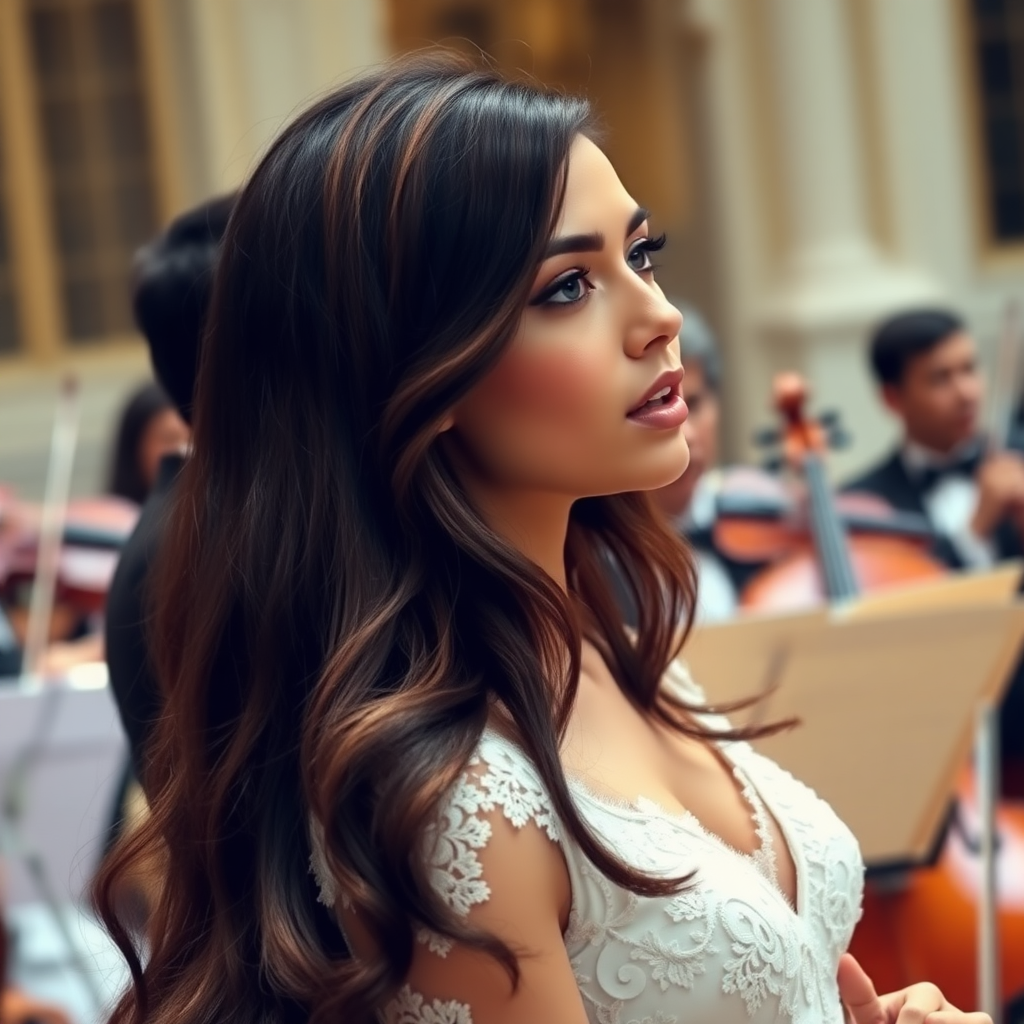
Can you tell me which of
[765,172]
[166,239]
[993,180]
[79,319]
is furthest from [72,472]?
[166,239]

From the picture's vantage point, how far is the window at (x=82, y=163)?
24.0ft

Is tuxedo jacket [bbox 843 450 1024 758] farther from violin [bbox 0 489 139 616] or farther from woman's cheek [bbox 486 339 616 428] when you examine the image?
woman's cheek [bbox 486 339 616 428]

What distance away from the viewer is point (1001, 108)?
7.74 meters

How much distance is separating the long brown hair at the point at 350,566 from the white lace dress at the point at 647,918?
0.02 metres

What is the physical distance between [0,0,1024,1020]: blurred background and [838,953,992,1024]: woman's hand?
540cm

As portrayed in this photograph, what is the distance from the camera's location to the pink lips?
1248mm

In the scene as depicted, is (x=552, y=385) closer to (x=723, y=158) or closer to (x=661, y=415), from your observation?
(x=661, y=415)

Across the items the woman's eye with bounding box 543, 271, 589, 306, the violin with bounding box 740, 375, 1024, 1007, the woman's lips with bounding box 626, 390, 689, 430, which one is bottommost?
the violin with bounding box 740, 375, 1024, 1007

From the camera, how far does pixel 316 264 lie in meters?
1.22

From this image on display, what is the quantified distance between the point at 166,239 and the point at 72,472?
17.4 ft

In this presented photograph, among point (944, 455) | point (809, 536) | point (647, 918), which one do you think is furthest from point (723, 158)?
point (647, 918)

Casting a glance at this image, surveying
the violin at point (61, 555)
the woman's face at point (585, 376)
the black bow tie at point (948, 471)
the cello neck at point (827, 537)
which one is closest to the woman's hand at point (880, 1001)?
the woman's face at point (585, 376)

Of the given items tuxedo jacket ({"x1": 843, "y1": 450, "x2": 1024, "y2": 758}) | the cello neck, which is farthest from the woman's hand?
tuxedo jacket ({"x1": 843, "y1": 450, "x2": 1024, "y2": 758})

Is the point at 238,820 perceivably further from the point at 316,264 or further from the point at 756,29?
the point at 756,29
